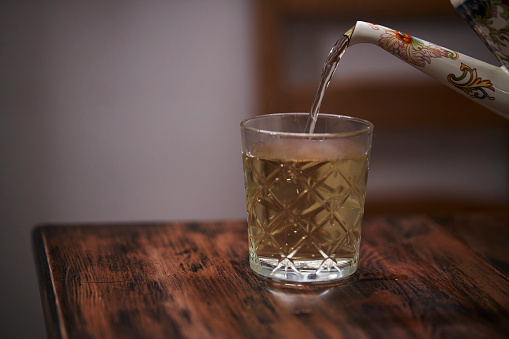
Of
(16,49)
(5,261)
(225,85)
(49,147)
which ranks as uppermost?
(16,49)

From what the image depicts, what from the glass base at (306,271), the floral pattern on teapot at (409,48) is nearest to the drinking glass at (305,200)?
the glass base at (306,271)

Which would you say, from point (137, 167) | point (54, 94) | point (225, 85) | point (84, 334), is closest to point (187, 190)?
point (137, 167)

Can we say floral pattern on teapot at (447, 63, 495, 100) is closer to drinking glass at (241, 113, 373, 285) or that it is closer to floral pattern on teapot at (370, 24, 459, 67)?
floral pattern on teapot at (370, 24, 459, 67)

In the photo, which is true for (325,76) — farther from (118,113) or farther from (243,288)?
(118,113)

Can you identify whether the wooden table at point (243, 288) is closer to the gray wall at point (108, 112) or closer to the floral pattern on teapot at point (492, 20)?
the floral pattern on teapot at point (492, 20)

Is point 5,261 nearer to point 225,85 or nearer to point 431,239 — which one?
point 225,85
